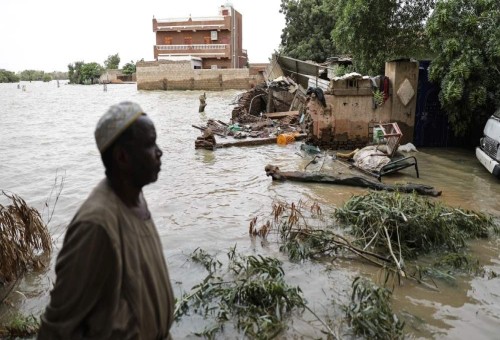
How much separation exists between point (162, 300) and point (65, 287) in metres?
0.37

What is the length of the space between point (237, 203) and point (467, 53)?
7.00 m

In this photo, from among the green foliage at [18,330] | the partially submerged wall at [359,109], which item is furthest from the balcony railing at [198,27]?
the green foliage at [18,330]

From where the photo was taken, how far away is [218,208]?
768 cm

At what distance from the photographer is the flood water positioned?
4.10m

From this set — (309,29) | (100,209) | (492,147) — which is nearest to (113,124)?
(100,209)

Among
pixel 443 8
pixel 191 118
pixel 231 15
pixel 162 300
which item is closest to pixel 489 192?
pixel 443 8

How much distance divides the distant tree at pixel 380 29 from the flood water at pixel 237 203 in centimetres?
417

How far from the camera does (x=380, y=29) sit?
14242 mm

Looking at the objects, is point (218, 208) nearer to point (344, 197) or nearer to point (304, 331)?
point (344, 197)

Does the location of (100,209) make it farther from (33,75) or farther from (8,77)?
(33,75)

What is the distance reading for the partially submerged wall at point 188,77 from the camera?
48719 millimetres

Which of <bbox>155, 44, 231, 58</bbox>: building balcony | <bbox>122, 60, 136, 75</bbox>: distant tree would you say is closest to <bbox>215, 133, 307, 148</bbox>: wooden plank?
<bbox>155, 44, 231, 58</bbox>: building balcony

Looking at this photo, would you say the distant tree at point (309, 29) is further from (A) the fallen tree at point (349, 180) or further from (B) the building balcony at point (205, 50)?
(A) the fallen tree at point (349, 180)

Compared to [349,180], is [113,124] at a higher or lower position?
higher
